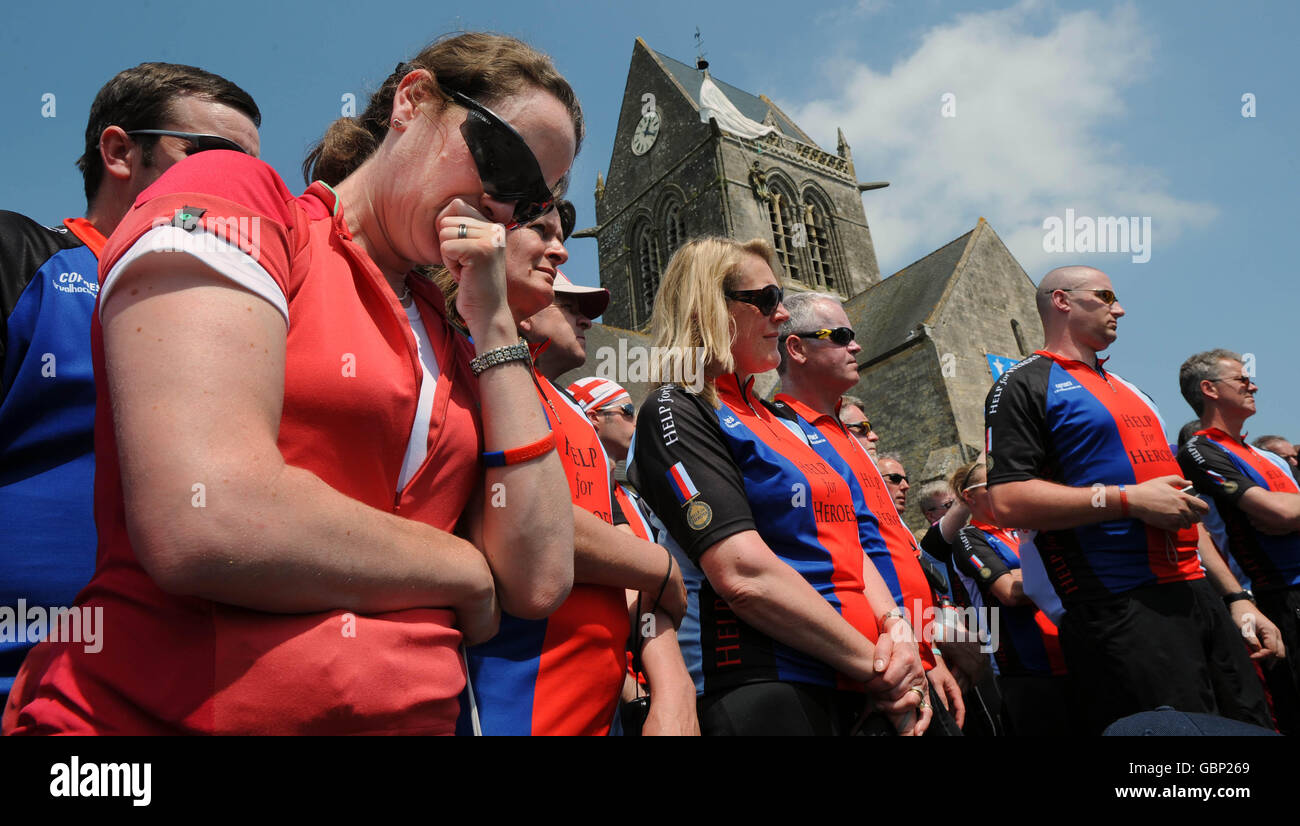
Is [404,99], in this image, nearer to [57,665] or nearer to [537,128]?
[537,128]

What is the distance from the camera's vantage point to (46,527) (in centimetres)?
166

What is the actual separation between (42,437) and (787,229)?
123ft

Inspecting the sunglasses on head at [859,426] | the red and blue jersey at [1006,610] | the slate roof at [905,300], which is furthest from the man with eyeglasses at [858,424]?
the slate roof at [905,300]

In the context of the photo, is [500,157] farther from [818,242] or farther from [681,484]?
[818,242]

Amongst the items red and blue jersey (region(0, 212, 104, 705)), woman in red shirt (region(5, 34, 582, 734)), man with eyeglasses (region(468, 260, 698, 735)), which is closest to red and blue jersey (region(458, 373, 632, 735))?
man with eyeglasses (region(468, 260, 698, 735))

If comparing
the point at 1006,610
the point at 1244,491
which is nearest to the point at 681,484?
the point at 1006,610

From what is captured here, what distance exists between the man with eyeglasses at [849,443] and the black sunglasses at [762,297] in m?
0.47

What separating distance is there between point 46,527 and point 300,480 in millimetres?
929

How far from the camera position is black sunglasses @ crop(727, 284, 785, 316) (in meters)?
3.58

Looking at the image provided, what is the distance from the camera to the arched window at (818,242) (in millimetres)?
37844

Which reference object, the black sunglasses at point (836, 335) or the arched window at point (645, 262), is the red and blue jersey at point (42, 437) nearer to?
the black sunglasses at point (836, 335)

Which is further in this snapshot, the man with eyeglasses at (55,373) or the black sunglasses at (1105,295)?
the black sunglasses at (1105,295)

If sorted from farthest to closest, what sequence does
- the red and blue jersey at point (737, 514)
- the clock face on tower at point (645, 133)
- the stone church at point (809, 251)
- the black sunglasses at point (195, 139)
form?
the clock face on tower at point (645, 133)
the stone church at point (809, 251)
the red and blue jersey at point (737, 514)
the black sunglasses at point (195, 139)
